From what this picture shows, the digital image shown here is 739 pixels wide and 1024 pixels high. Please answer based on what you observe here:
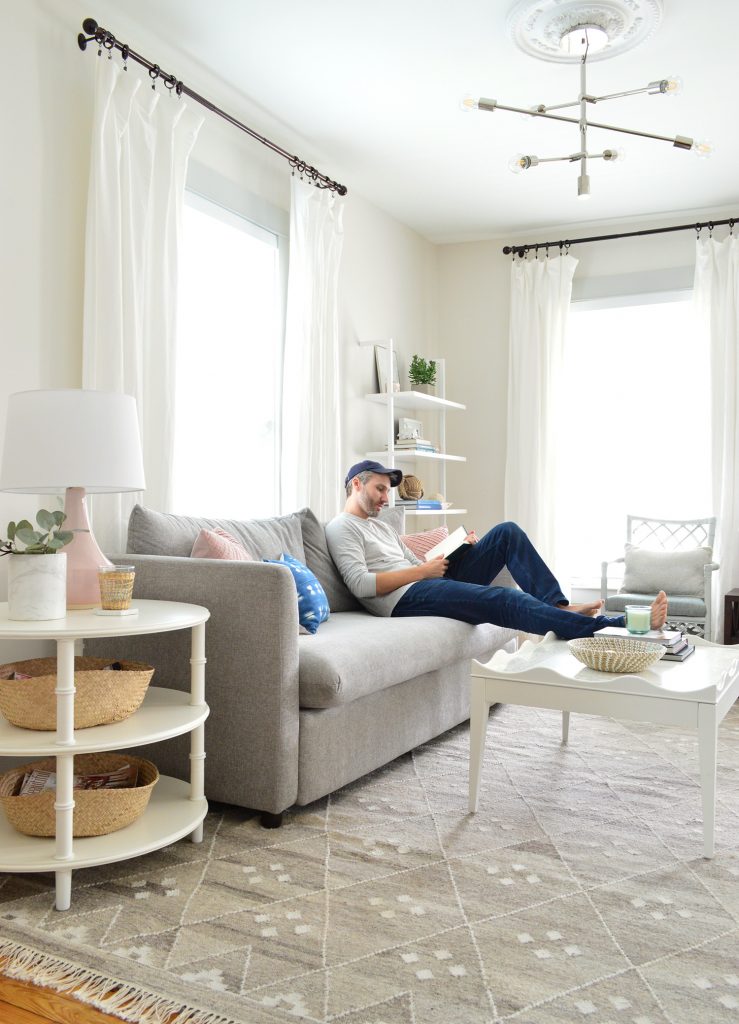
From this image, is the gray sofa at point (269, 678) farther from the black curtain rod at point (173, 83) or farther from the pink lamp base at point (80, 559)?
the black curtain rod at point (173, 83)

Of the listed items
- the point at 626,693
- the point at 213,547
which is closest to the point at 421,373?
the point at 213,547

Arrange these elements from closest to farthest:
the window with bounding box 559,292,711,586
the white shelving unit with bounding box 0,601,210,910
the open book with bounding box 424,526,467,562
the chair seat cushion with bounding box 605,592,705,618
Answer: the white shelving unit with bounding box 0,601,210,910 → the open book with bounding box 424,526,467,562 → the chair seat cushion with bounding box 605,592,705,618 → the window with bounding box 559,292,711,586

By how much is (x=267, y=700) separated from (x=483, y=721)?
622 millimetres

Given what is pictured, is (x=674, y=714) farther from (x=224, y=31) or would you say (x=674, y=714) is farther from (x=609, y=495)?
(x=609, y=495)

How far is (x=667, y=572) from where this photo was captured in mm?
4820

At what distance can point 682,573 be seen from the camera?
480 cm

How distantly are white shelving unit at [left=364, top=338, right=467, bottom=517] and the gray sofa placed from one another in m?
1.75

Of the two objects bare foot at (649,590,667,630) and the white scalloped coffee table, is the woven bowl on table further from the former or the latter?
bare foot at (649,590,667,630)

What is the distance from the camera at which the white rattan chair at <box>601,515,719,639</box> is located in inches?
182

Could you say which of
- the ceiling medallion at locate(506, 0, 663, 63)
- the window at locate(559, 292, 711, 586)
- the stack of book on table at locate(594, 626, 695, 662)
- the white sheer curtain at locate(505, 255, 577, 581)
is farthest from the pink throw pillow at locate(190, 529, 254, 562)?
the window at locate(559, 292, 711, 586)

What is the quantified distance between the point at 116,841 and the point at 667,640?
67.1 inches

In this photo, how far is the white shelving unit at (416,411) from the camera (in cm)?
492

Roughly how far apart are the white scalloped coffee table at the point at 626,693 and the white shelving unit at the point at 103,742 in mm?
784

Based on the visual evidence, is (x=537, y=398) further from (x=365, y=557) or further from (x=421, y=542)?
(x=365, y=557)
